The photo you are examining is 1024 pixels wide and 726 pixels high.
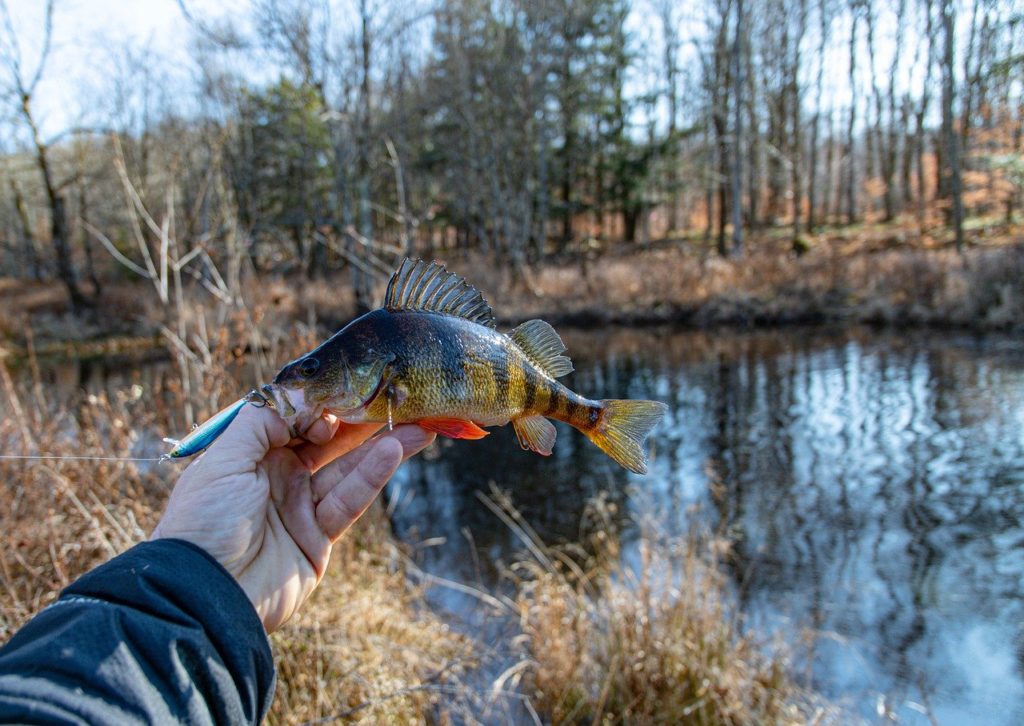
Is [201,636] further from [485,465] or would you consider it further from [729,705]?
[485,465]

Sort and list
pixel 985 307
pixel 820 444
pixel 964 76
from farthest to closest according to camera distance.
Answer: pixel 964 76 → pixel 985 307 → pixel 820 444

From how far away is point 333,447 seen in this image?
93.1 inches

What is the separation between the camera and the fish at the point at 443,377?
1.87 m

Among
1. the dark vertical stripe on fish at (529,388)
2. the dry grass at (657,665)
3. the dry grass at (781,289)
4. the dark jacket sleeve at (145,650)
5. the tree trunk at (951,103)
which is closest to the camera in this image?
the dark jacket sleeve at (145,650)

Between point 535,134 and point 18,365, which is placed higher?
point 535,134

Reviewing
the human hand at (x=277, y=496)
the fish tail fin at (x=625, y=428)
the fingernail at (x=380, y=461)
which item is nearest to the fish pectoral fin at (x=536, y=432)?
the fish tail fin at (x=625, y=428)

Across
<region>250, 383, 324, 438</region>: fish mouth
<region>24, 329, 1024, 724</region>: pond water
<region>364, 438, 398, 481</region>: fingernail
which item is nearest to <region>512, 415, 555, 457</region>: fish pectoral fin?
<region>364, 438, 398, 481</region>: fingernail

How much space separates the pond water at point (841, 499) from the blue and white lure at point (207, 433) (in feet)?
11.5

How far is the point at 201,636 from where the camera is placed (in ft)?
4.61

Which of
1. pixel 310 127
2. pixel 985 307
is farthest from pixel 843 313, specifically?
pixel 310 127

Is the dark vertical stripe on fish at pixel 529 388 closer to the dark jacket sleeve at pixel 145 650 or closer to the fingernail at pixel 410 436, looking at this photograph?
the fingernail at pixel 410 436

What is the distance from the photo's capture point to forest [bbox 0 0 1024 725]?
4.71 m

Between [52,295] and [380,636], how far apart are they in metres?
33.4

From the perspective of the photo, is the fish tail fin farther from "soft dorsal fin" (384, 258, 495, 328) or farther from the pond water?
the pond water
